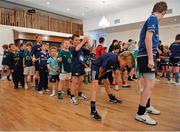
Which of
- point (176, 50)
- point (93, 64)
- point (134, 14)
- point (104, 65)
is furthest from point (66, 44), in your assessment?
point (134, 14)

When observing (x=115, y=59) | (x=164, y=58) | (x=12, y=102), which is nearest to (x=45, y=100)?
(x=12, y=102)

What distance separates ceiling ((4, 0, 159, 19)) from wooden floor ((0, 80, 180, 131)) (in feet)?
21.4

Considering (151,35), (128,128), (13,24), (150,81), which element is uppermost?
(13,24)

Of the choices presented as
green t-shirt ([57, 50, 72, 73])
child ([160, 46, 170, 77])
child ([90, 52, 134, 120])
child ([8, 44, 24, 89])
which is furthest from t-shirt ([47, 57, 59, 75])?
child ([160, 46, 170, 77])

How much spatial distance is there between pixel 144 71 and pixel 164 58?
5290mm

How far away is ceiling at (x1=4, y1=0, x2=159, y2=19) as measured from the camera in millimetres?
9088

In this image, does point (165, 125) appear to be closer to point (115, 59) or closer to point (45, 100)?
point (115, 59)

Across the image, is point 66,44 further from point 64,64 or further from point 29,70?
point 29,70

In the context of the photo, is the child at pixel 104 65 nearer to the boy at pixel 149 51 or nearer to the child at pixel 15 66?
the boy at pixel 149 51

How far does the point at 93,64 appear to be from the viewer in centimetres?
269

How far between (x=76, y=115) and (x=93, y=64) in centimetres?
83

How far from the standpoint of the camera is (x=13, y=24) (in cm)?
968

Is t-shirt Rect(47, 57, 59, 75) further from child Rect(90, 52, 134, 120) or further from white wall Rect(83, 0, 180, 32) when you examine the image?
white wall Rect(83, 0, 180, 32)

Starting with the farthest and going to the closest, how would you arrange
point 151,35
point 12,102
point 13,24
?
point 13,24 < point 12,102 < point 151,35
